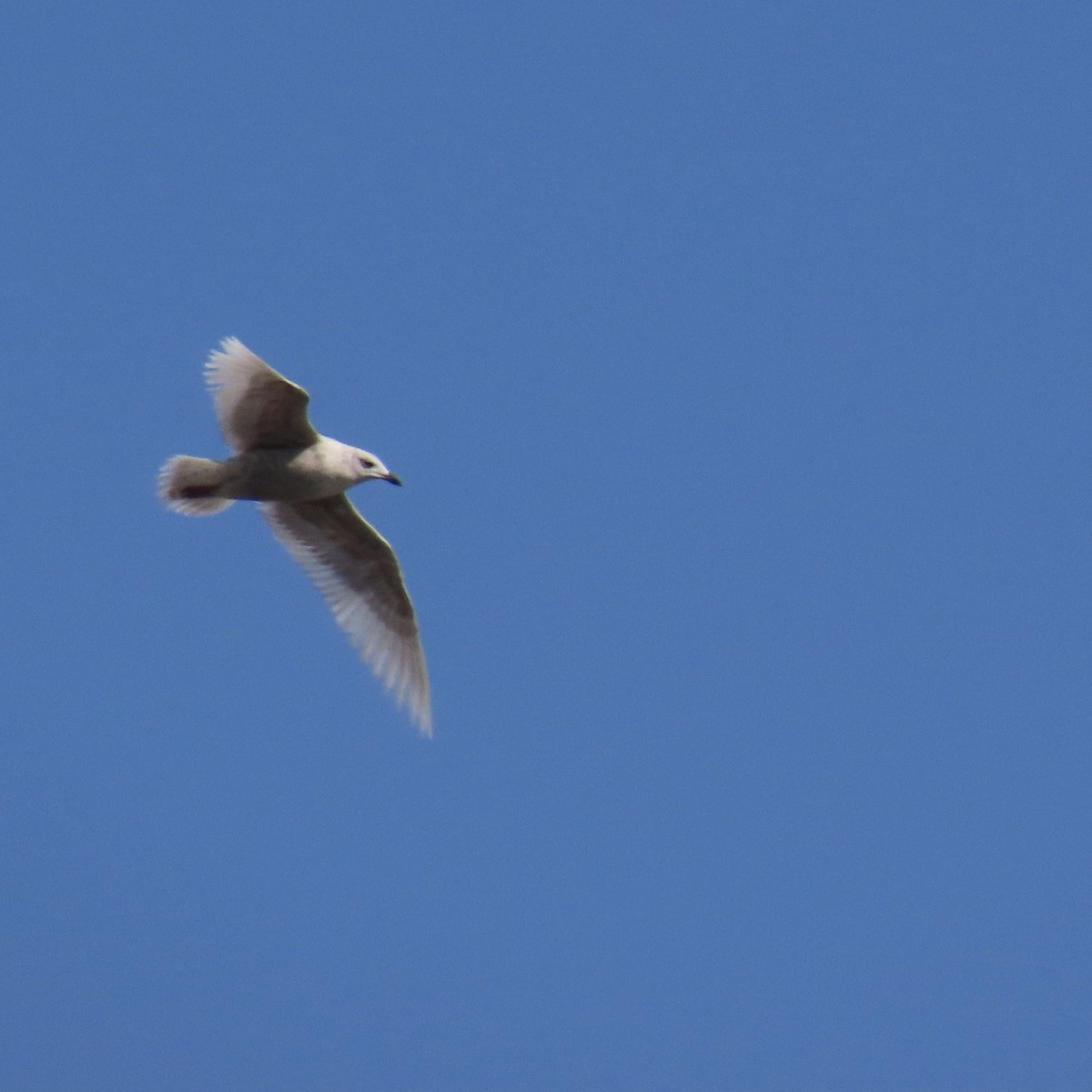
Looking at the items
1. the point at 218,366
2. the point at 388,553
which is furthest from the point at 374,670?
the point at 218,366

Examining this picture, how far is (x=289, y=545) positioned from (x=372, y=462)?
64.1 inches

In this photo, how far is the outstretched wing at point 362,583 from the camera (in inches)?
665

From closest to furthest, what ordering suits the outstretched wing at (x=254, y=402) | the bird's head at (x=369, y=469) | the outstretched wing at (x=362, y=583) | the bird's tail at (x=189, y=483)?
the outstretched wing at (x=254, y=402), the bird's tail at (x=189, y=483), the bird's head at (x=369, y=469), the outstretched wing at (x=362, y=583)

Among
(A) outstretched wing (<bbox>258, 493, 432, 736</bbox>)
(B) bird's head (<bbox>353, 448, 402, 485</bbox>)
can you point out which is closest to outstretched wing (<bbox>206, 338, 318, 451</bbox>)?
(B) bird's head (<bbox>353, 448, 402, 485</bbox>)

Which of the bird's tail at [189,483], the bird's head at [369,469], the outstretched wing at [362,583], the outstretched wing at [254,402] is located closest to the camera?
the outstretched wing at [254,402]

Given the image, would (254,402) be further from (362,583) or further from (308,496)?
(362,583)

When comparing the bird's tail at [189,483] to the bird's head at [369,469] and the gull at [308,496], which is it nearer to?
the gull at [308,496]

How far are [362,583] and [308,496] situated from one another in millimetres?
1721

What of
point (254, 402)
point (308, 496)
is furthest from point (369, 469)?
point (254, 402)

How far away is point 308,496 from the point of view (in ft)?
51.4

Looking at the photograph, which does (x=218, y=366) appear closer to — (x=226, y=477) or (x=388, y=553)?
(x=226, y=477)

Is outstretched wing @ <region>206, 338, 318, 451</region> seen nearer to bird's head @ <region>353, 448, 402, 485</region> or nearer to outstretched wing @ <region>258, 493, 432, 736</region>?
bird's head @ <region>353, 448, 402, 485</region>

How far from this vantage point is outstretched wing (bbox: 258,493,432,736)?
16891 millimetres

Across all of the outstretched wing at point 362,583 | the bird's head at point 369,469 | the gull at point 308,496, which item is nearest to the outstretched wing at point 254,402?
the gull at point 308,496
